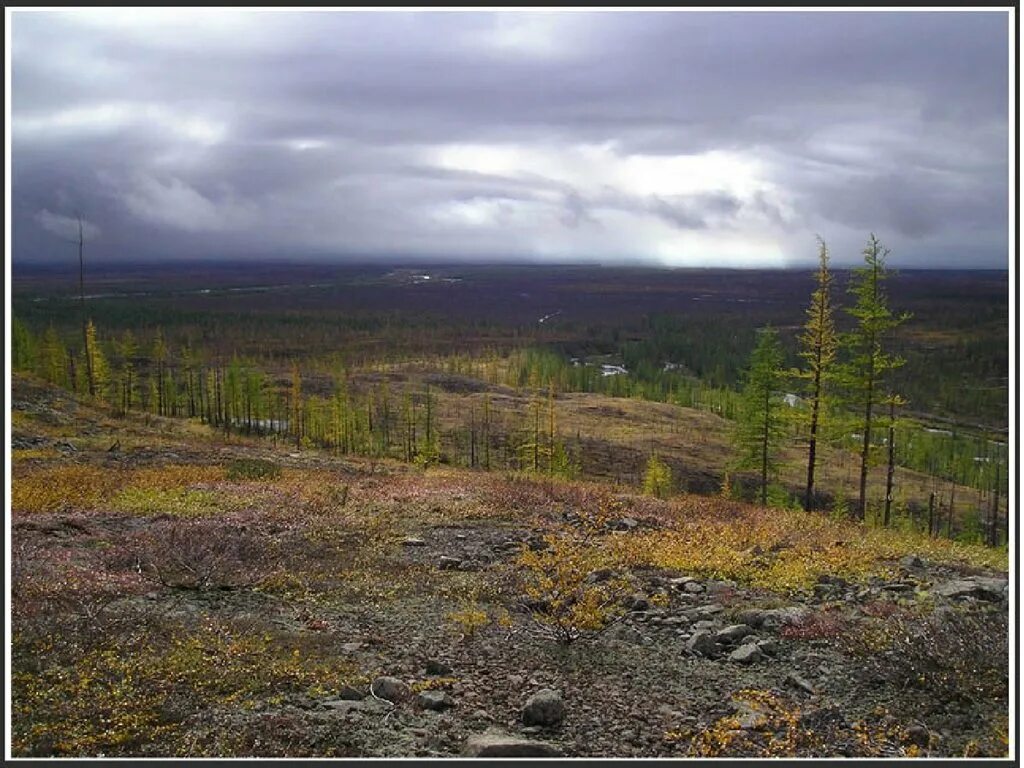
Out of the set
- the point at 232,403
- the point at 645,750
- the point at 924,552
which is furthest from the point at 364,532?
the point at 232,403

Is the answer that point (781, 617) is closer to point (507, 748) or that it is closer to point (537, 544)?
point (507, 748)

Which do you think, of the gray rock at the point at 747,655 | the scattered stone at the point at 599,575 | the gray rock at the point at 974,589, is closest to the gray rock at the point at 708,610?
the gray rock at the point at 747,655

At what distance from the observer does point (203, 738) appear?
612 centimetres

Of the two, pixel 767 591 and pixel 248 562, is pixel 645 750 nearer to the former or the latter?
pixel 767 591

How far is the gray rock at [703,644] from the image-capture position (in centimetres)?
821

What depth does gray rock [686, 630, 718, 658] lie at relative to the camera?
8.21m

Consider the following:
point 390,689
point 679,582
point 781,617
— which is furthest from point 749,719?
point 679,582

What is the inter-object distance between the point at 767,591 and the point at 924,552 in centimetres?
508

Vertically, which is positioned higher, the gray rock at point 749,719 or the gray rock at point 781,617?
the gray rock at point 749,719

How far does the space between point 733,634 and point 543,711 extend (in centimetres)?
314

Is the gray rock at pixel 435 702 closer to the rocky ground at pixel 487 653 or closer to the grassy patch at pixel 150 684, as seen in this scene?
the rocky ground at pixel 487 653

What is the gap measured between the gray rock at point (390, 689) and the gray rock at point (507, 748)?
1.08 meters

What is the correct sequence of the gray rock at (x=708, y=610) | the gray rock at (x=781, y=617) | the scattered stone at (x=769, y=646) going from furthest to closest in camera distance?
the gray rock at (x=708, y=610) < the gray rock at (x=781, y=617) < the scattered stone at (x=769, y=646)

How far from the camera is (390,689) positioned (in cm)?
707
